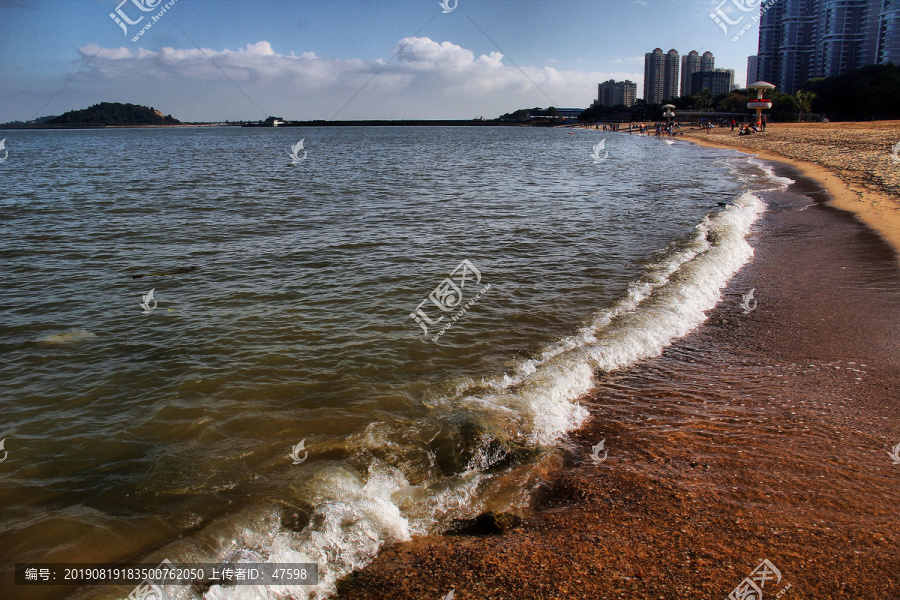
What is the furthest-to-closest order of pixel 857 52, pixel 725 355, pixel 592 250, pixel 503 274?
pixel 857 52 < pixel 592 250 < pixel 503 274 < pixel 725 355

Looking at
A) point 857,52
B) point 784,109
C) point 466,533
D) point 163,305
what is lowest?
point 466,533

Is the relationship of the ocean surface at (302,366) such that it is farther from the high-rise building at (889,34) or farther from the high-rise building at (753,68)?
the high-rise building at (753,68)

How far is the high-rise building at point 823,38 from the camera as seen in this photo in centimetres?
12350

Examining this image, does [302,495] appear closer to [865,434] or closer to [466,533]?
[466,533]

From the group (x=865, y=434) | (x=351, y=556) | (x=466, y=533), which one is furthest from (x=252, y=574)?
(x=865, y=434)

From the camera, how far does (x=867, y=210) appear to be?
721 inches

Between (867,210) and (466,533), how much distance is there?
20.3 m

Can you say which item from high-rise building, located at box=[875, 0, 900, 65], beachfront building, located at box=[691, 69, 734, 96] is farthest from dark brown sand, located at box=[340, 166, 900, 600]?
beachfront building, located at box=[691, 69, 734, 96]

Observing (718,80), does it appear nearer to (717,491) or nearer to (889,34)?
(889,34)

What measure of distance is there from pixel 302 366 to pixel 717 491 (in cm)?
569

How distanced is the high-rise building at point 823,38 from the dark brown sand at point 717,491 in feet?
499

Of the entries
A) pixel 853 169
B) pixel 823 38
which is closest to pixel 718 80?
pixel 823 38

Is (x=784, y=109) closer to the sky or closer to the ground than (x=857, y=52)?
closer to the ground

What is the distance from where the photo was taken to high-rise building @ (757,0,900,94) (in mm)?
123500
